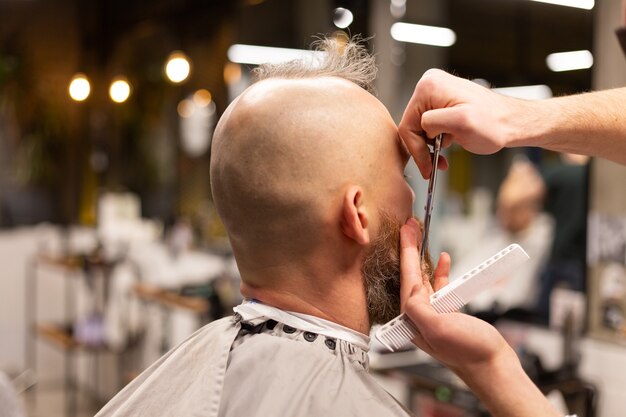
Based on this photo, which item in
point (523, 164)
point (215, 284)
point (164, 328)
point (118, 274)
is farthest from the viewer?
point (118, 274)

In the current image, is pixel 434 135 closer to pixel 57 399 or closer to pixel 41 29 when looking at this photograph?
pixel 57 399

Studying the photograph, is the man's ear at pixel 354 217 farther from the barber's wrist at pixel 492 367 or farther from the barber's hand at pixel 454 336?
the barber's wrist at pixel 492 367

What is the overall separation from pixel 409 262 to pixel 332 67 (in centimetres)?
35

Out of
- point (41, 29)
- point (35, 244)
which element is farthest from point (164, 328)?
point (41, 29)

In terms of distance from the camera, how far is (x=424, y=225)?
3.80 feet

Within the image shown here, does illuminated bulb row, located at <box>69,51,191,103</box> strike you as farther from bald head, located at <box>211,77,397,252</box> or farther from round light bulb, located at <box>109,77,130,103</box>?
bald head, located at <box>211,77,397,252</box>

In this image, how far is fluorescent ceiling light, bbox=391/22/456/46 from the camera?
3.61 m

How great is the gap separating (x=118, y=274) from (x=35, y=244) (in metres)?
1.37

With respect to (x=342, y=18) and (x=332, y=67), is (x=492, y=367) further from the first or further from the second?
(x=342, y=18)

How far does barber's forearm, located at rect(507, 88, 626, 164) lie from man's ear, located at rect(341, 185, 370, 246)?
0.23 m

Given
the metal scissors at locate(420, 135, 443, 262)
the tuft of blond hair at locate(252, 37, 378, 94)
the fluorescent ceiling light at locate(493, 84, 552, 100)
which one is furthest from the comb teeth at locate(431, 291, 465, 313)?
the fluorescent ceiling light at locate(493, 84, 552, 100)

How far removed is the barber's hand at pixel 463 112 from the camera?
1034mm

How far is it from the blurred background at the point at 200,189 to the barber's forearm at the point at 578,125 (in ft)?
1.25

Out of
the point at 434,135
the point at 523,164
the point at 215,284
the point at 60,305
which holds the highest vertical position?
the point at 434,135
